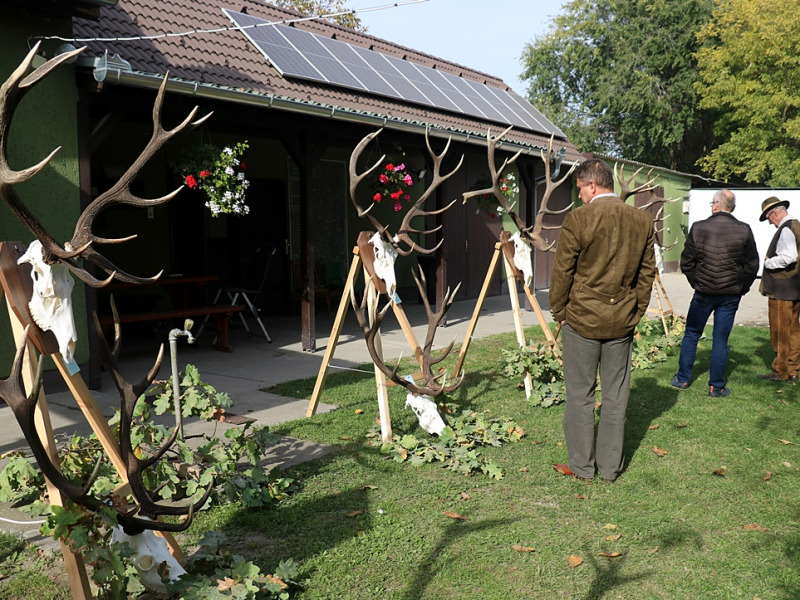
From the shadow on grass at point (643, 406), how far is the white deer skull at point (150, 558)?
3423 millimetres

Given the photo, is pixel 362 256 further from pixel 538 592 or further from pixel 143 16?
pixel 143 16

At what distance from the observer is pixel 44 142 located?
6.86m

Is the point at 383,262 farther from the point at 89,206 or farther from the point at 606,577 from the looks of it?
the point at 89,206

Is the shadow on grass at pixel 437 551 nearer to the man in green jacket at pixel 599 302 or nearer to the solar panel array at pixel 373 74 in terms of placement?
the man in green jacket at pixel 599 302

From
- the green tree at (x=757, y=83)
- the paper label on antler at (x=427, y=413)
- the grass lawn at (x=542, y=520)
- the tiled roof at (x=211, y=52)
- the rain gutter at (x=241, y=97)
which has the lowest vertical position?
the grass lawn at (x=542, y=520)

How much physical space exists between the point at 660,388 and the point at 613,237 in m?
3.47

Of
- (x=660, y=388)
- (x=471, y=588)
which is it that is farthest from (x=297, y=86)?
(x=471, y=588)

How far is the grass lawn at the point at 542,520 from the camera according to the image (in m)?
3.51

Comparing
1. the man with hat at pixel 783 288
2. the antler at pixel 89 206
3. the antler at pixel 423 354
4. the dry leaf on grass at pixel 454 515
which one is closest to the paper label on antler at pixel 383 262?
the antler at pixel 423 354

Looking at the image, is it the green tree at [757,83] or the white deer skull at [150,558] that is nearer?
the white deer skull at [150,558]

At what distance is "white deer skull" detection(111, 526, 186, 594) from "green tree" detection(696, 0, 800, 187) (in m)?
30.5

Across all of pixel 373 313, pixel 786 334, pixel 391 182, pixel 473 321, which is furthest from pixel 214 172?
pixel 786 334

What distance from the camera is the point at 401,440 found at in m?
5.36

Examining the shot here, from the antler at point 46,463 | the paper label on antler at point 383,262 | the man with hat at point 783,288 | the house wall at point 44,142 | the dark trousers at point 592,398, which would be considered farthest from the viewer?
the man with hat at point 783,288
